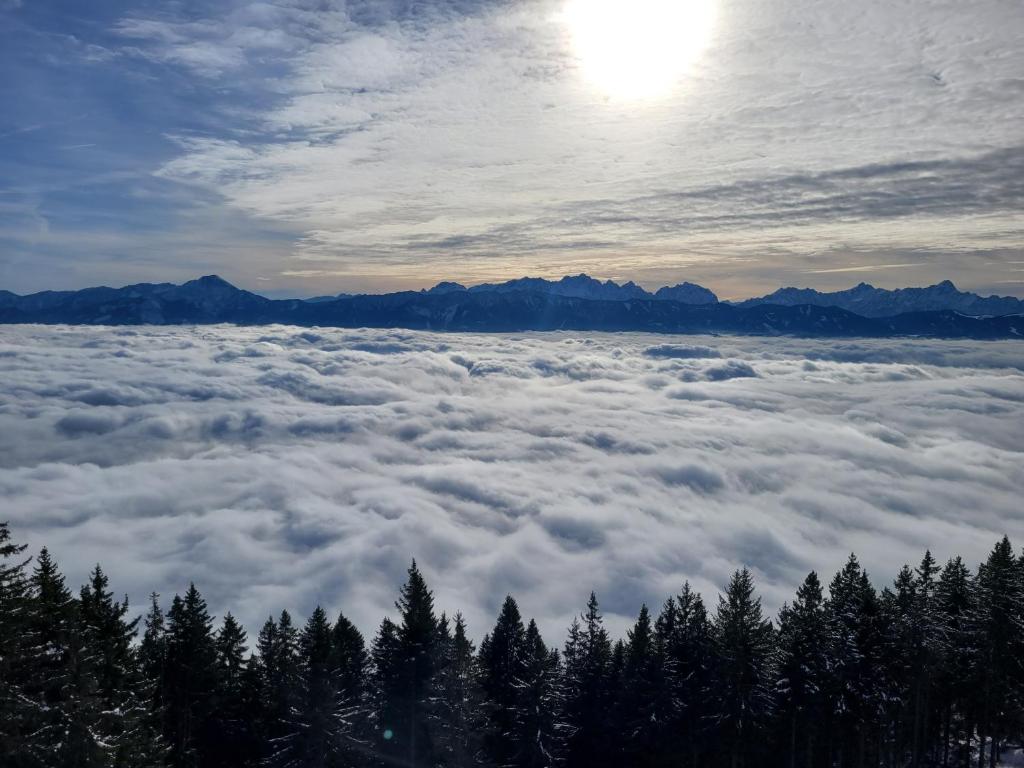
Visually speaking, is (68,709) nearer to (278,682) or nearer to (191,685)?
(278,682)

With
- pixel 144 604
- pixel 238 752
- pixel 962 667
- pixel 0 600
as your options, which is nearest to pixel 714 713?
pixel 962 667

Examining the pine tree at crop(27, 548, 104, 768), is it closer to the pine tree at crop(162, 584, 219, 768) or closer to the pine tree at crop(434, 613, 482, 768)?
the pine tree at crop(162, 584, 219, 768)

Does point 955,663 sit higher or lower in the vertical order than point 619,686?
higher

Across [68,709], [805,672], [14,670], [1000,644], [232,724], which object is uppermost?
[14,670]

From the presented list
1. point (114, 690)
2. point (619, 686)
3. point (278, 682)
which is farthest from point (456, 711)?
point (114, 690)

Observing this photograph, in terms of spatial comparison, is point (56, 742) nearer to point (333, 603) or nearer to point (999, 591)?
point (999, 591)

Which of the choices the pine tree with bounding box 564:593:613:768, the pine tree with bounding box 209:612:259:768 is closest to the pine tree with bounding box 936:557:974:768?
the pine tree with bounding box 564:593:613:768

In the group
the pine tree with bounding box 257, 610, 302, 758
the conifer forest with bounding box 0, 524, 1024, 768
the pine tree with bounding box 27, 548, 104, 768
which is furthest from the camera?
the conifer forest with bounding box 0, 524, 1024, 768
